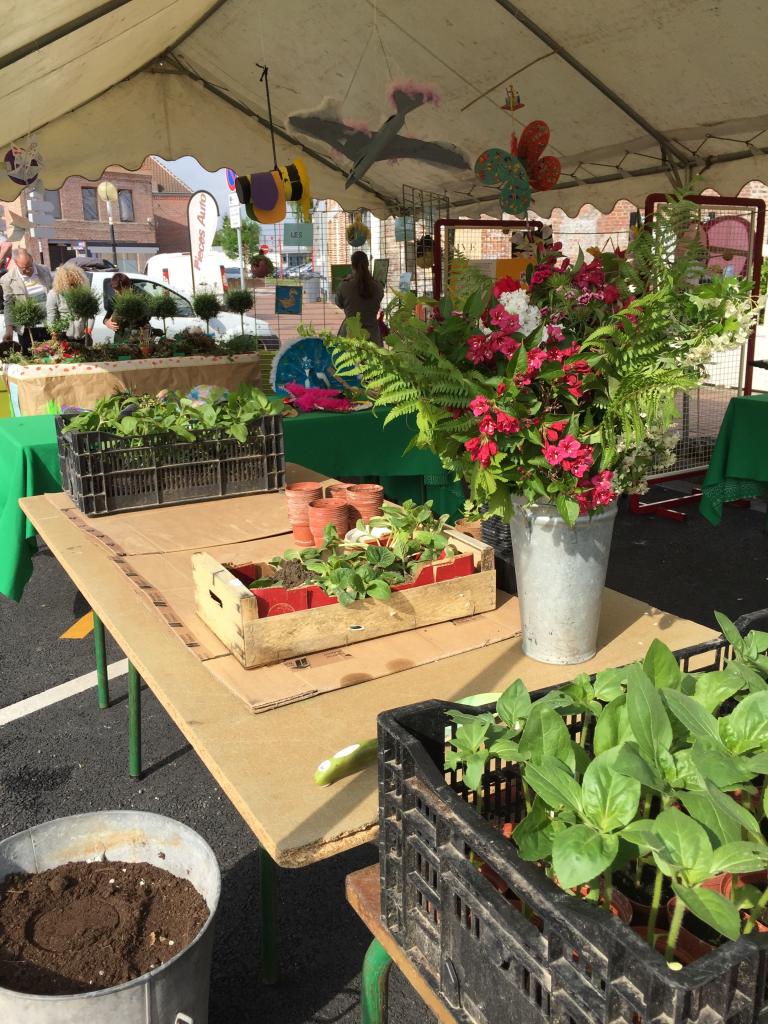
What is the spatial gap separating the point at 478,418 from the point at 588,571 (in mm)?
362

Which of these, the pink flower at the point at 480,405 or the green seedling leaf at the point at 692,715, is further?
the pink flower at the point at 480,405

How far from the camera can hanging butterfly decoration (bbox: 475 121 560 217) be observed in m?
4.98

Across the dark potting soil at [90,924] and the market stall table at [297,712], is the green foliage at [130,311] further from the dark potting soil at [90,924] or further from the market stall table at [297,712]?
the dark potting soil at [90,924]

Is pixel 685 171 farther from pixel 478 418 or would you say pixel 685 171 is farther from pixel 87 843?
pixel 87 843

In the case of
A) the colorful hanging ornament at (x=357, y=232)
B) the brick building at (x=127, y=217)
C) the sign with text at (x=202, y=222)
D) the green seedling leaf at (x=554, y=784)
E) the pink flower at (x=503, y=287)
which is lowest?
the green seedling leaf at (x=554, y=784)

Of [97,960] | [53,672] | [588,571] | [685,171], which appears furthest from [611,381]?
[685,171]

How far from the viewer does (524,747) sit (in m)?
0.90

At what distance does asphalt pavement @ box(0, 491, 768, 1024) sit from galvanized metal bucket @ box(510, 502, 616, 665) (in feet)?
→ 1.90

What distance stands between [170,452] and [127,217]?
138 feet

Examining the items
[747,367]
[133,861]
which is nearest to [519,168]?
[747,367]

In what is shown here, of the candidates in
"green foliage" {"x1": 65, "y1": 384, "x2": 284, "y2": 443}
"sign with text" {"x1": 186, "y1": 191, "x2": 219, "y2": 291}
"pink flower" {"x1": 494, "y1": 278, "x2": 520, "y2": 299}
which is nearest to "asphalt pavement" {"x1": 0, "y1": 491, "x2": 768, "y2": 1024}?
"pink flower" {"x1": 494, "y1": 278, "x2": 520, "y2": 299}

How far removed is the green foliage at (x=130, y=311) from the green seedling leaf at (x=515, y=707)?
5808 mm

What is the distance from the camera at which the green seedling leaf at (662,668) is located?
101cm

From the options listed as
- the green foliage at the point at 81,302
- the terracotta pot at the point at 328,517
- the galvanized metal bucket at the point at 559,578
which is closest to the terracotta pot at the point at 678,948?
the galvanized metal bucket at the point at 559,578
